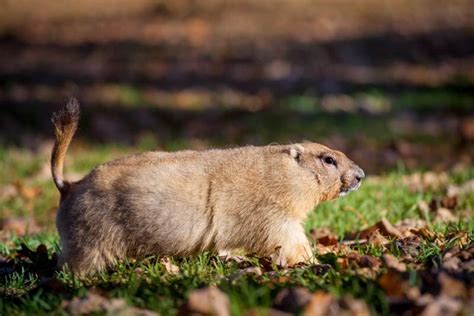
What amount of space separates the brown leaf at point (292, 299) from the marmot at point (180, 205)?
1.20 meters

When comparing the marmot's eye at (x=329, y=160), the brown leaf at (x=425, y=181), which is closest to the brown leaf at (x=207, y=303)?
the marmot's eye at (x=329, y=160)

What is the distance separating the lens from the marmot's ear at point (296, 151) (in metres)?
5.64

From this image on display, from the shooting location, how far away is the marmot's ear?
5.64 meters

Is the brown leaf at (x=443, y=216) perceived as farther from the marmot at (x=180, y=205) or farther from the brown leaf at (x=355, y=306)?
the brown leaf at (x=355, y=306)

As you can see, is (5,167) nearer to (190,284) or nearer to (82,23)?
(190,284)

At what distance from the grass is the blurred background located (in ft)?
7.73

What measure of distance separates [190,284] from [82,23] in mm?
16039

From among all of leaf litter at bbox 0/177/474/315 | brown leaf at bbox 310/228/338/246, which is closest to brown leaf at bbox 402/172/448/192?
leaf litter at bbox 0/177/474/315

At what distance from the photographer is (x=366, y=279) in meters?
4.18

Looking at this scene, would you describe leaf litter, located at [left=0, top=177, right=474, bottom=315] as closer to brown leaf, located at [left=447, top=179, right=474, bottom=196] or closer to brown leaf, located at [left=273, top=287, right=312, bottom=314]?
brown leaf, located at [left=273, top=287, right=312, bottom=314]

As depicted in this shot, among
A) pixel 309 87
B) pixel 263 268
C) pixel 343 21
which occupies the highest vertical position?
pixel 343 21

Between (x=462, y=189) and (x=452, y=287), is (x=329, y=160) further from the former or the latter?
(x=462, y=189)

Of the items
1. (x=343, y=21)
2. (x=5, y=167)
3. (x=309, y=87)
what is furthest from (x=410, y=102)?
(x=5, y=167)

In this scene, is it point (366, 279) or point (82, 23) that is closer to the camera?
point (366, 279)
